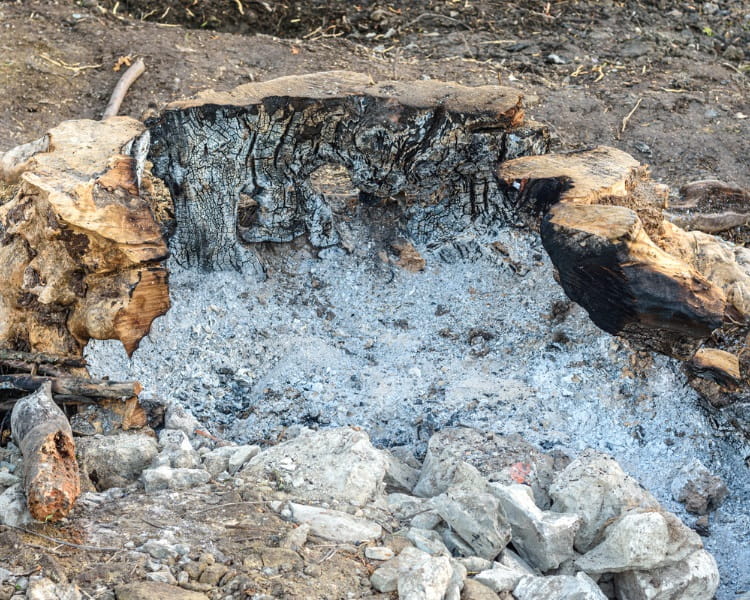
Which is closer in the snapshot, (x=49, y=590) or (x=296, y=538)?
(x=49, y=590)

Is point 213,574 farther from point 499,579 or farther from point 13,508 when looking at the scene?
point 499,579

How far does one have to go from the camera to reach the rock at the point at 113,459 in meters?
2.81

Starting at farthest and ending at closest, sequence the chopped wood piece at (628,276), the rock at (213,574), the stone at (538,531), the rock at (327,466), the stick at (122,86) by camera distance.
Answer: the stick at (122,86)
the chopped wood piece at (628,276)
the rock at (327,466)
the stone at (538,531)
the rock at (213,574)

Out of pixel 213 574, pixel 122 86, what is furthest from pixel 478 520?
pixel 122 86

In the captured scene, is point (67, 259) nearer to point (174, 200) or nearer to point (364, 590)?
point (174, 200)

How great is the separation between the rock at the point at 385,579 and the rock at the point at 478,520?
31 centimetres

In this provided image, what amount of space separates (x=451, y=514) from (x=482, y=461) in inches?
18.9

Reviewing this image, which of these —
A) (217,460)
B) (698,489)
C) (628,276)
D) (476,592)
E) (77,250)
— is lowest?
(698,489)

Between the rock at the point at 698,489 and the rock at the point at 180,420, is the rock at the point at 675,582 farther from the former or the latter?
the rock at the point at 180,420

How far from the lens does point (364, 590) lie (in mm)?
2316

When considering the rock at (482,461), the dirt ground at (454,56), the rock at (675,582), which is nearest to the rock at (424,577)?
the rock at (482,461)

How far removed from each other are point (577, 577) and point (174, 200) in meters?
2.40

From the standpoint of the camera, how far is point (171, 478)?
8.89ft

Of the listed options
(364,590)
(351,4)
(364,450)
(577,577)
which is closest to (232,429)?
(364,450)
